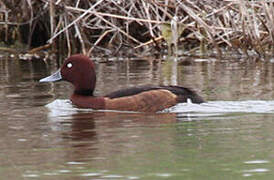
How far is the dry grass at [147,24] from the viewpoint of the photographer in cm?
1380

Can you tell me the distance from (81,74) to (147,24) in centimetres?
586

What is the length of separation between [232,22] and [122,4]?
6.53 ft

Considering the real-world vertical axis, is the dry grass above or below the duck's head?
above

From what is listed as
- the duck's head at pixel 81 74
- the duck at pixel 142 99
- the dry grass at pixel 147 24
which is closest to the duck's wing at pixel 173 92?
the duck at pixel 142 99

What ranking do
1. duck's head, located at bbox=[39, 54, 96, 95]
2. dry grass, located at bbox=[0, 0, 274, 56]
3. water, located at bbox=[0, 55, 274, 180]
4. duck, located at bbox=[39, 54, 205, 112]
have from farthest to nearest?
1. dry grass, located at bbox=[0, 0, 274, 56]
2. duck's head, located at bbox=[39, 54, 96, 95]
3. duck, located at bbox=[39, 54, 205, 112]
4. water, located at bbox=[0, 55, 274, 180]

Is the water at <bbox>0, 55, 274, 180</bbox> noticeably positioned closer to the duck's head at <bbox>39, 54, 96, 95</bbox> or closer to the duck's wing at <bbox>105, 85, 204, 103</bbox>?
the duck's wing at <bbox>105, 85, 204, 103</bbox>

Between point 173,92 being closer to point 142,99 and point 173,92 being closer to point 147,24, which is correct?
point 142,99

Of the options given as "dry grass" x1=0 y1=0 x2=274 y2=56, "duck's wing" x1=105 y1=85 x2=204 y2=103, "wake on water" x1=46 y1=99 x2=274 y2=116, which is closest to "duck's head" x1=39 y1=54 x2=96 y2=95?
"wake on water" x1=46 y1=99 x2=274 y2=116

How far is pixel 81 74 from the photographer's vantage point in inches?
362

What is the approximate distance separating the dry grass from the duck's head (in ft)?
14.2

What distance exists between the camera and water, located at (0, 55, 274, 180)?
5191 millimetres

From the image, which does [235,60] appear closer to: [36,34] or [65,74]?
[36,34]

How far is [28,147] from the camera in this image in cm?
611

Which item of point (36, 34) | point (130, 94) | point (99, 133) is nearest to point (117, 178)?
point (99, 133)
